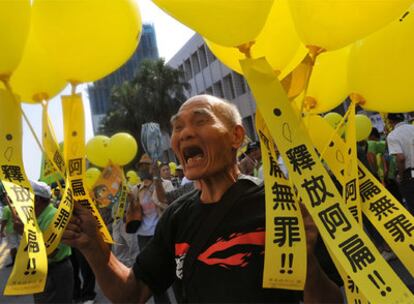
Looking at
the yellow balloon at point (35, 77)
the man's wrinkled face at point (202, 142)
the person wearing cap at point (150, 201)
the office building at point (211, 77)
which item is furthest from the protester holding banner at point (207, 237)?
the office building at point (211, 77)

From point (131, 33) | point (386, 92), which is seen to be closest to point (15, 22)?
point (131, 33)

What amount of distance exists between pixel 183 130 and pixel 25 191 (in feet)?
2.08

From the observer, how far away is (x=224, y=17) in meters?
Result: 1.41

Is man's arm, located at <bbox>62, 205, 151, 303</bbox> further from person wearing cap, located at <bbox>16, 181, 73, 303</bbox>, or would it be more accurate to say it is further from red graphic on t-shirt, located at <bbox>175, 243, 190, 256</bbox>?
person wearing cap, located at <bbox>16, 181, 73, 303</bbox>

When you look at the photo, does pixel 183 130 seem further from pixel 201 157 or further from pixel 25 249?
pixel 25 249

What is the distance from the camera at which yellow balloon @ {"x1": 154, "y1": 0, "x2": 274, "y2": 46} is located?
1.39 metres

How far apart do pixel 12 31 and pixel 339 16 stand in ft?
3.79

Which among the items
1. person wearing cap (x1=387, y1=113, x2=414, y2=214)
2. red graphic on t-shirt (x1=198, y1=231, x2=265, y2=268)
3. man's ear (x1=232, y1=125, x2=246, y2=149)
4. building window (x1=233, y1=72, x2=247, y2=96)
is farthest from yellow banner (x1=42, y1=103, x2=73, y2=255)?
building window (x1=233, y1=72, x2=247, y2=96)

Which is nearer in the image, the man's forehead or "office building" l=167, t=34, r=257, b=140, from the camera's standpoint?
the man's forehead

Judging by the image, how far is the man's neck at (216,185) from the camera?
5.51 feet

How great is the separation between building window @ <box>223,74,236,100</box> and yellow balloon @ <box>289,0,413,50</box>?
88.7 ft

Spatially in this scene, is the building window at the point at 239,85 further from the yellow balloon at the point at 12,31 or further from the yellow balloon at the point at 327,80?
the yellow balloon at the point at 12,31

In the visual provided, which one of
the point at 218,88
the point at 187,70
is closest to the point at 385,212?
the point at 218,88

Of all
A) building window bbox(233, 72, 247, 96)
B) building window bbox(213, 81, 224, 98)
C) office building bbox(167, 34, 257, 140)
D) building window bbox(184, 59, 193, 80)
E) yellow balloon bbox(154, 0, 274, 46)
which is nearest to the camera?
yellow balloon bbox(154, 0, 274, 46)
